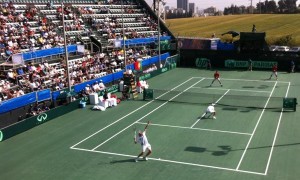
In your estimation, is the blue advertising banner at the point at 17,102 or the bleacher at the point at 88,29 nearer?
the blue advertising banner at the point at 17,102

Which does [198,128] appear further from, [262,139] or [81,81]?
[81,81]

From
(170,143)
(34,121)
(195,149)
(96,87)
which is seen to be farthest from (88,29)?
(195,149)

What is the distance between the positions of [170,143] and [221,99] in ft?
37.0

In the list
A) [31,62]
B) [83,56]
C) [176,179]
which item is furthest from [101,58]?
[176,179]

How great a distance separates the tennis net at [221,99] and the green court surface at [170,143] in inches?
3.1

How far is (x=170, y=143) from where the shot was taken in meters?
22.2

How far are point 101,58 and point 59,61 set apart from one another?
5.62 m

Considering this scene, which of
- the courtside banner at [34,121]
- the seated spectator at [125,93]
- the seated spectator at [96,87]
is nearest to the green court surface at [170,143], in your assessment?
the courtside banner at [34,121]

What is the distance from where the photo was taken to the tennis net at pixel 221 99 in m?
30.1

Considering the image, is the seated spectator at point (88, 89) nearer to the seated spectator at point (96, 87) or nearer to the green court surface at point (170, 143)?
the seated spectator at point (96, 87)

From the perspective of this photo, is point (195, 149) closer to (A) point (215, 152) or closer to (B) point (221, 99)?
(A) point (215, 152)

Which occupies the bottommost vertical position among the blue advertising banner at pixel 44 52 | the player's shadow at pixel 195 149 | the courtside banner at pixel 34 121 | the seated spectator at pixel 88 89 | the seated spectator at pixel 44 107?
the player's shadow at pixel 195 149

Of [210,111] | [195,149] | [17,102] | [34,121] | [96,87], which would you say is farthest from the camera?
[96,87]

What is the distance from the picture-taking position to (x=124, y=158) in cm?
2019
